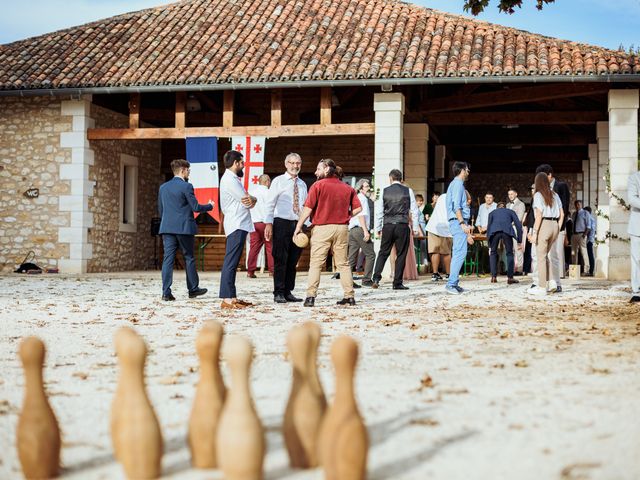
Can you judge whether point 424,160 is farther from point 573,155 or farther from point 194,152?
point 573,155

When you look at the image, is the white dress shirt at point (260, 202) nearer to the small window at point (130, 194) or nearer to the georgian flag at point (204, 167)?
the georgian flag at point (204, 167)

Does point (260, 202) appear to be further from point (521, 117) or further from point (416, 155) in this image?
point (521, 117)

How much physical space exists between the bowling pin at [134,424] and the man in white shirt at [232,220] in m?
6.56

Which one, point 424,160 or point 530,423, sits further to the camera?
point 424,160

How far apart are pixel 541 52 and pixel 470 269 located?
4850mm

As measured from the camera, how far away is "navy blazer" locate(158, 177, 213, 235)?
1070 centimetres

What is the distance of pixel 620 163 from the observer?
53.9 feet

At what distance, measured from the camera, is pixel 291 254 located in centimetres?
1033

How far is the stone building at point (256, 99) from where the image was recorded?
1666cm

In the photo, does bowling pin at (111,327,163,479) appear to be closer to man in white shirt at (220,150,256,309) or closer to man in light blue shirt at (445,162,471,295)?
man in white shirt at (220,150,256,309)

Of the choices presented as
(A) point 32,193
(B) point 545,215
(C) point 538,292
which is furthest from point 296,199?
(A) point 32,193

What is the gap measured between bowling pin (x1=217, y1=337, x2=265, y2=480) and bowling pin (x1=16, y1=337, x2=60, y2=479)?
643 millimetres

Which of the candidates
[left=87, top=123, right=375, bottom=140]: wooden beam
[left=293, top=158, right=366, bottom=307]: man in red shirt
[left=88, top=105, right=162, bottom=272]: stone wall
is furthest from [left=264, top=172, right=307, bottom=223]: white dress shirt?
[left=88, top=105, right=162, bottom=272]: stone wall

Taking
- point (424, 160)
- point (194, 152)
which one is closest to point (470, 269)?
point (424, 160)
